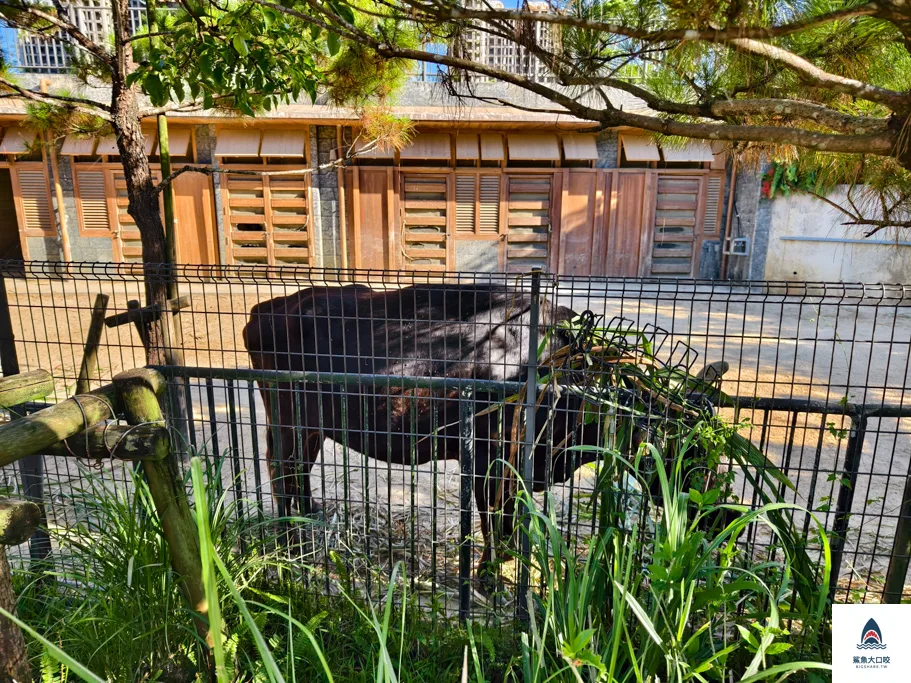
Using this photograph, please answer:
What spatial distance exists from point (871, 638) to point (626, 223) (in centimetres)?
A: 1071

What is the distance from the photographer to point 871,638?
1.69 meters

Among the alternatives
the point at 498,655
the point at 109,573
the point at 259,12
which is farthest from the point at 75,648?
the point at 259,12

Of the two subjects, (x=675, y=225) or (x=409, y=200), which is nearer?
(x=409, y=200)

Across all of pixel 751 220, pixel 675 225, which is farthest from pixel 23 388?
pixel 751 220

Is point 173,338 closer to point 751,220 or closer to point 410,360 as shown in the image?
point 410,360

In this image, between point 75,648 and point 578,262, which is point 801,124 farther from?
point 578,262

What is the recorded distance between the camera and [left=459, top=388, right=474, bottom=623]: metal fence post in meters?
2.62

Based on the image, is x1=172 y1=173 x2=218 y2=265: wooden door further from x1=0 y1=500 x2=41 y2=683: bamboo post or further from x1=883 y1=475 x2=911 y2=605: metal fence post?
x1=883 y1=475 x2=911 y2=605: metal fence post

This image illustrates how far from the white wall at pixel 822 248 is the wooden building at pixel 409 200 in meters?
1.06

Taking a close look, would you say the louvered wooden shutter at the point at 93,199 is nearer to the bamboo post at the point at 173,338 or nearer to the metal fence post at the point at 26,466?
the bamboo post at the point at 173,338

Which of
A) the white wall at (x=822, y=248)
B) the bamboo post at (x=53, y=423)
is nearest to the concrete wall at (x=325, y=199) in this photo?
the white wall at (x=822, y=248)

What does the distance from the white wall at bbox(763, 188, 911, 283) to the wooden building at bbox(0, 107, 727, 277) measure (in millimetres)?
1061

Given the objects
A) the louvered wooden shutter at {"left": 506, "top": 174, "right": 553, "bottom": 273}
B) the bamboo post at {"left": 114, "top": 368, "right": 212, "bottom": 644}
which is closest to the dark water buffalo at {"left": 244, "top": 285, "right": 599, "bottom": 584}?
the bamboo post at {"left": 114, "top": 368, "right": 212, "bottom": 644}

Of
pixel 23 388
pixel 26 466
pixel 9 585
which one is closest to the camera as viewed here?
pixel 9 585
